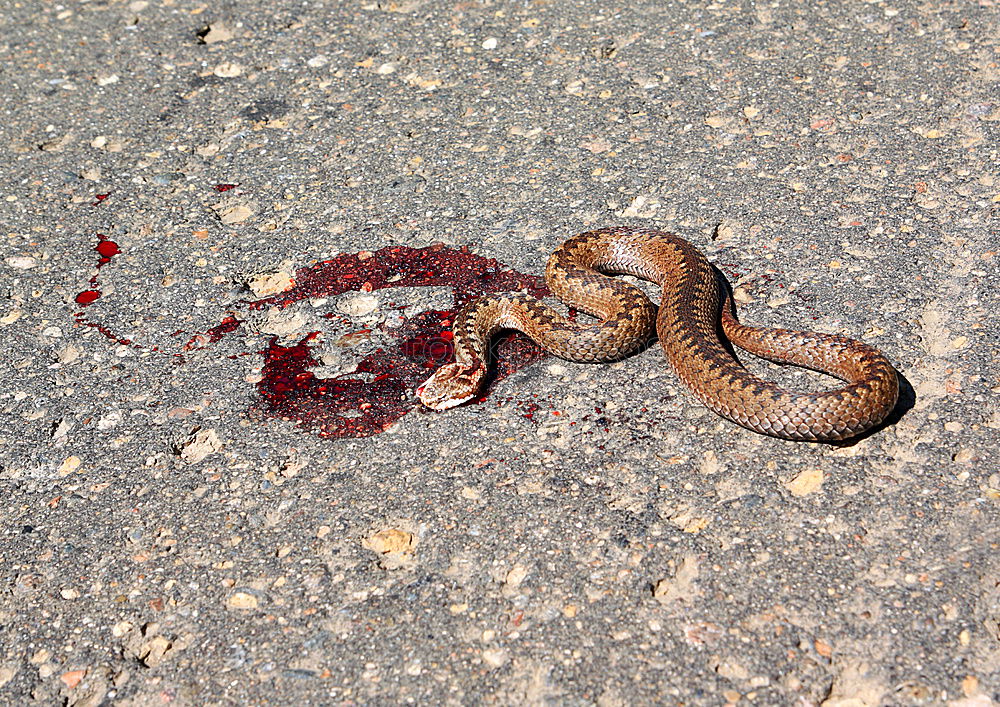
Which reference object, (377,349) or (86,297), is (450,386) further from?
(86,297)

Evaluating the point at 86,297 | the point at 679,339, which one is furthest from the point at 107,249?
the point at 679,339

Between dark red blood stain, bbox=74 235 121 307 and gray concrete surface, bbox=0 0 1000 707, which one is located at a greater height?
gray concrete surface, bbox=0 0 1000 707

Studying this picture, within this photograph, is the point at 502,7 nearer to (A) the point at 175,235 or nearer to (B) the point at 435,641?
(A) the point at 175,235

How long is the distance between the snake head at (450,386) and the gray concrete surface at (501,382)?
0.23 ft

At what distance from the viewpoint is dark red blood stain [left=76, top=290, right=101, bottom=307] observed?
5.23 meters

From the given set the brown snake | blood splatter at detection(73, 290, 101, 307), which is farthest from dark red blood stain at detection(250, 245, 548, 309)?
blood splatter at detection(73, 290, 101, 307)

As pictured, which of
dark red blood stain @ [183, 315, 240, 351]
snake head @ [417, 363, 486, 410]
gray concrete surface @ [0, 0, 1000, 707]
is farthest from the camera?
dark red blood stain @ [183, 315, 240, 351]

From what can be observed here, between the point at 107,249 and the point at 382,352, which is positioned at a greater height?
the point at 382,352

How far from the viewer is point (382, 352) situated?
188 inches

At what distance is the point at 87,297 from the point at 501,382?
2.45 m

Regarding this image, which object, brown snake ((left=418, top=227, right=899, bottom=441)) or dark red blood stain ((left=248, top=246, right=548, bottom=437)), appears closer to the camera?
brown snake ((left=418, top=227, right=899, bottom=441))

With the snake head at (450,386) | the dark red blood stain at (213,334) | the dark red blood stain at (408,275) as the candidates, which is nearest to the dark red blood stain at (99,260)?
the dark red blood stain at (213,334)

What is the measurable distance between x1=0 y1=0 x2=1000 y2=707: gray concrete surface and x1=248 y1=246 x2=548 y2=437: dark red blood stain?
4.2 inches

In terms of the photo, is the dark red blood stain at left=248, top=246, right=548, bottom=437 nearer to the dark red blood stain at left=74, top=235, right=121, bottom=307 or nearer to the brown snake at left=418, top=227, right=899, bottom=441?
the brown snake at left=418, top=227, right=899, bottom=441
